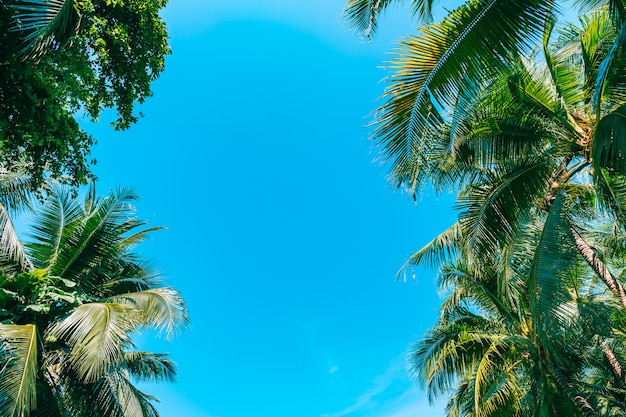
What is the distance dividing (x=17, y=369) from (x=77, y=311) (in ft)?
4.49

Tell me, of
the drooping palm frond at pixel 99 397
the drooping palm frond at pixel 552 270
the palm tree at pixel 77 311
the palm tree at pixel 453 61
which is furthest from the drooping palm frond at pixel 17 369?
the drooping palm frond at pixel 552 270

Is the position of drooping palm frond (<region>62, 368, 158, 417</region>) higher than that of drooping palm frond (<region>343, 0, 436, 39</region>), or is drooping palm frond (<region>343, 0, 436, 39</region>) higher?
drooping palm frond (<region>343, 0, 436, 39</region>)

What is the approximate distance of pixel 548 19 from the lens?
4645 mm

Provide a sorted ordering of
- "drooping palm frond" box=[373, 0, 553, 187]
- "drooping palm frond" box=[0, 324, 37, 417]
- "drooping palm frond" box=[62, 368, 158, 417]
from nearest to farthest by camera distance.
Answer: "drooping palm frond" box=[373, 0, 553, 187]
"drooping palm frond" box=[0, 324, 37, 417]
"drooping palm frond" box=[62, 368, 158, 417]

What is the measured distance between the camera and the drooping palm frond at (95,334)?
694cm

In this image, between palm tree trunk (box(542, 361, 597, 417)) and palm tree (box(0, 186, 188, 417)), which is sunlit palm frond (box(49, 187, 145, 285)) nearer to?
palm tree (box(0, 186, 188, 417))

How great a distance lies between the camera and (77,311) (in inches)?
301

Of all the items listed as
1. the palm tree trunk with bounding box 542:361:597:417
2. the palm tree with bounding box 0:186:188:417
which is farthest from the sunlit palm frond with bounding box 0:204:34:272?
the palm tree trunk with bounding box 542:361:597:417

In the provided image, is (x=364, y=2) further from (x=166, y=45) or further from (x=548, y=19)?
(x=166, y=45)

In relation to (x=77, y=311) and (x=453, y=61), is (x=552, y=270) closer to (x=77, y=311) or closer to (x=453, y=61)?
(x=453, y=61)

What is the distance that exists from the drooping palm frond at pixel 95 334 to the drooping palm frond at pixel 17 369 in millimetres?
666

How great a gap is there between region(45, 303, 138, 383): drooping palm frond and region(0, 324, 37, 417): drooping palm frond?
26.2 inches

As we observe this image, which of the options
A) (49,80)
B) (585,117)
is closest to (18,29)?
(49,80)

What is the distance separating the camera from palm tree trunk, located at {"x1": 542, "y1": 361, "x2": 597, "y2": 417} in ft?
28.0
